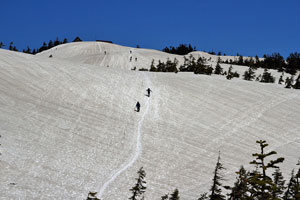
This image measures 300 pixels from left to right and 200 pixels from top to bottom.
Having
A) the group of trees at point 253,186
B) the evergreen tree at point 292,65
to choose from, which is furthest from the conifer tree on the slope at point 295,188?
the evergreen tree at point 292,65

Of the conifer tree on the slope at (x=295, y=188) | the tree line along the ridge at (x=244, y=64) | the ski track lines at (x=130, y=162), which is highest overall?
the tree line along the ridge at (x=244, y=64)

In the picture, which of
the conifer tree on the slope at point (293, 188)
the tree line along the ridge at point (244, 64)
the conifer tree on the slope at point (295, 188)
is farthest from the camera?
the tree line along the ridge at point (244, 64)

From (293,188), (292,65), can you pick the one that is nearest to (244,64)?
(292,65)

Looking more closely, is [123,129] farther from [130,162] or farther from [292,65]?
[292,65]

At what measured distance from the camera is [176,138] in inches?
1297

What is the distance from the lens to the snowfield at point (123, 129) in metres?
21.6

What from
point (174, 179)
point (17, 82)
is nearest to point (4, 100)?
point (17, 82)

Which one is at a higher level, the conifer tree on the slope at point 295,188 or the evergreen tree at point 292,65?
the evergreen tree at point 292,65

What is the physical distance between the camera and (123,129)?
32.8 meters

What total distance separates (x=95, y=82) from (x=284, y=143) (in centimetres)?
2844

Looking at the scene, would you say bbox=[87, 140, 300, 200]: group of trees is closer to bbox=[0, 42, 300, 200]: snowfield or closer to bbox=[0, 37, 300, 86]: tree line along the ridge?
bbox=[0, 42, 300, 200]: snowfield

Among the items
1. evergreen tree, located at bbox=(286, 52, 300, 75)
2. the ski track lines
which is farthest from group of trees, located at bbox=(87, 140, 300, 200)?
evergreen tree, located at bbox=(286, 52, 300, 75)

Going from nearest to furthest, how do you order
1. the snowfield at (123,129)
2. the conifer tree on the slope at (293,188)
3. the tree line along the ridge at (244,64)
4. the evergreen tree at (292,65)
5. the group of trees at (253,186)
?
the group of trees at (253,186) < the conifer tree on the slope at (293,188) < the snowfield at (123,129) < the tree line along the ridge at (244,64) < the evergreen tree at (292,65)

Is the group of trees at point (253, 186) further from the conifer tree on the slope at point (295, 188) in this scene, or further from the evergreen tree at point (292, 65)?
the evergreen tree at point (292, 65)
